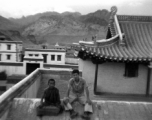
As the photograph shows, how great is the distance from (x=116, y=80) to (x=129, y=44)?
2.08 m

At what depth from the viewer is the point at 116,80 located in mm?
9828

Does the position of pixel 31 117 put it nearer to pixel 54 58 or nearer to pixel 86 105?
pixel 86 105

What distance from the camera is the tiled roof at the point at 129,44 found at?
29.1 ft

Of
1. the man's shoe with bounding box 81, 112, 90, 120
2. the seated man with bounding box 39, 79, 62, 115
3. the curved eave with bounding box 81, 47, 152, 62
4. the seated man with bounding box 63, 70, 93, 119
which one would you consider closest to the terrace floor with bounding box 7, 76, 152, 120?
the man's shoe with bounding box 81, 112, 90, 120

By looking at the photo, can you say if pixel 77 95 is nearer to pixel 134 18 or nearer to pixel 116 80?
pixel 116 80

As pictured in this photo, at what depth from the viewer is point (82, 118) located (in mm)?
6023

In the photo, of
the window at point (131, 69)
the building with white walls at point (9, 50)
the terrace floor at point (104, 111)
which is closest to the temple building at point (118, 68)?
the window at point (131, 69)

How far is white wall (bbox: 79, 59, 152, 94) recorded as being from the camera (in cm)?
975

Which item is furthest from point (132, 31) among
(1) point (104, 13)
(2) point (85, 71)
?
(1) point (104, 13)

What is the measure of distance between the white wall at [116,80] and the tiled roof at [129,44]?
83 centimetres

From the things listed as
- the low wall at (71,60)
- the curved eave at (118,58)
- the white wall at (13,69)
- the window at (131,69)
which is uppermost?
the curved eave at (118,58)

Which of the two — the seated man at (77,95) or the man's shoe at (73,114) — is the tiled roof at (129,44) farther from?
the man's shoe at (73,114)

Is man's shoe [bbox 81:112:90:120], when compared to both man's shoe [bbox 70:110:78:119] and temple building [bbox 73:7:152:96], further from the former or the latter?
temple building [bbox 73:7:152:96]

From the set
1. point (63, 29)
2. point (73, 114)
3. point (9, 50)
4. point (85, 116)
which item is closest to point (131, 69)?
point (85, 116)
